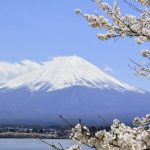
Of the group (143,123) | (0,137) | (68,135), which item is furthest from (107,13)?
(0,137)

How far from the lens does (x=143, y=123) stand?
568 centimetres

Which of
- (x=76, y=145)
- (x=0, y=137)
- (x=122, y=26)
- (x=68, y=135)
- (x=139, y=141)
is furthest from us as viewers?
(x=0, y=137)

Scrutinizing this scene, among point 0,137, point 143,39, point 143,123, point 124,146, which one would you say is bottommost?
point 124,146

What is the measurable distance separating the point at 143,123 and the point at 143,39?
1044 millimetres

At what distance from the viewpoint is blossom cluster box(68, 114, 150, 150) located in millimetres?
4297

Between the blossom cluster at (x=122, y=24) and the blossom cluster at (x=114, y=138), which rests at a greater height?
the blossom cluster at (x=122, y=24)

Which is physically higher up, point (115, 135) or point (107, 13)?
point (107, 13)

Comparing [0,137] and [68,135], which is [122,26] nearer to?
[68,135]

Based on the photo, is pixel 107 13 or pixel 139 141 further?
pixel 107 13

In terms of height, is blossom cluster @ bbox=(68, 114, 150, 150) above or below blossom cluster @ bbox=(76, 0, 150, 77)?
below

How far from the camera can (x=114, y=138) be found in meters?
4.45

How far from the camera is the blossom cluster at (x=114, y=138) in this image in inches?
169

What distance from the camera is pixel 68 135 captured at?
5.05 meters

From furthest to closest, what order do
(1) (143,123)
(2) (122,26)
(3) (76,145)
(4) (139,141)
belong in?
(2) (122,26)
(1) (143,123)
(3) (76,145)
(4) (139,141)
